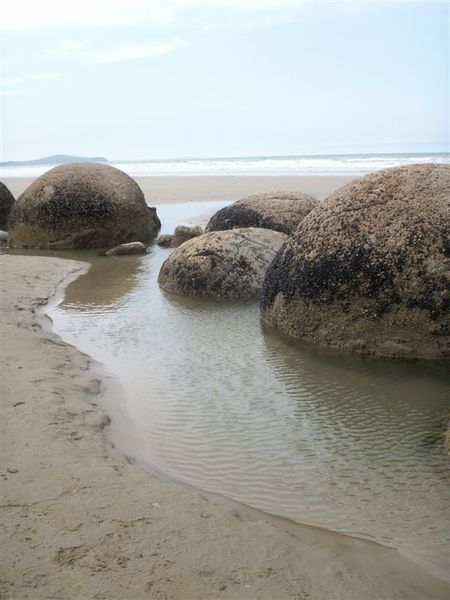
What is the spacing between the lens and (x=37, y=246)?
13508mm

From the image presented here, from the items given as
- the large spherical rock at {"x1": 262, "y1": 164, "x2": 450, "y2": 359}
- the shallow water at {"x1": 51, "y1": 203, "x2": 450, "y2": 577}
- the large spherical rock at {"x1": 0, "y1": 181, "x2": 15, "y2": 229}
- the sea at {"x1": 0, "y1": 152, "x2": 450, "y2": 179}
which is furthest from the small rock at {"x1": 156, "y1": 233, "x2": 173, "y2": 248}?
the sea at {"x1": 0, "y1": 152, "x2": 450, "y2": 179}

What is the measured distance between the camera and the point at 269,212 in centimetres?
1147

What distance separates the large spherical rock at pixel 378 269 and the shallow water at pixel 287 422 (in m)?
0.26

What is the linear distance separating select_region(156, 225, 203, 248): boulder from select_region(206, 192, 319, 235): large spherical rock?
1021 mm

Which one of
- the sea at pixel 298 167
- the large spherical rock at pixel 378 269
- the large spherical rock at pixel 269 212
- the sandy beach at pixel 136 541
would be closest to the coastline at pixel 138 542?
the sandy beach at pixel 136 541

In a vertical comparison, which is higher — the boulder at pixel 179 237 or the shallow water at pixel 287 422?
the boulder at pixel 179 237

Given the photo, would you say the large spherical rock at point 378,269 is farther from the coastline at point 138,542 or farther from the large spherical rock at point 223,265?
the coastline at point 138,542

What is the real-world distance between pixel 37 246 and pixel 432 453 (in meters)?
10.9

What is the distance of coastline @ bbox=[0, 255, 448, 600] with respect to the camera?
2.66 m

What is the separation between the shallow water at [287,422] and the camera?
342cm

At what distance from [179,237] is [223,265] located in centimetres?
465

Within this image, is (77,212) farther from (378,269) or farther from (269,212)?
(378,269)

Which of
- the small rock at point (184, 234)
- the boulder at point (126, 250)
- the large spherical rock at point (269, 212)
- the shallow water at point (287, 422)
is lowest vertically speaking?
the shallow water at point (287, 422)

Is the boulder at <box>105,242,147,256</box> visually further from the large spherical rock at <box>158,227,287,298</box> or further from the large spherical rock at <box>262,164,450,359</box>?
the large spherical rock at <box>262,164,450,359</box>
